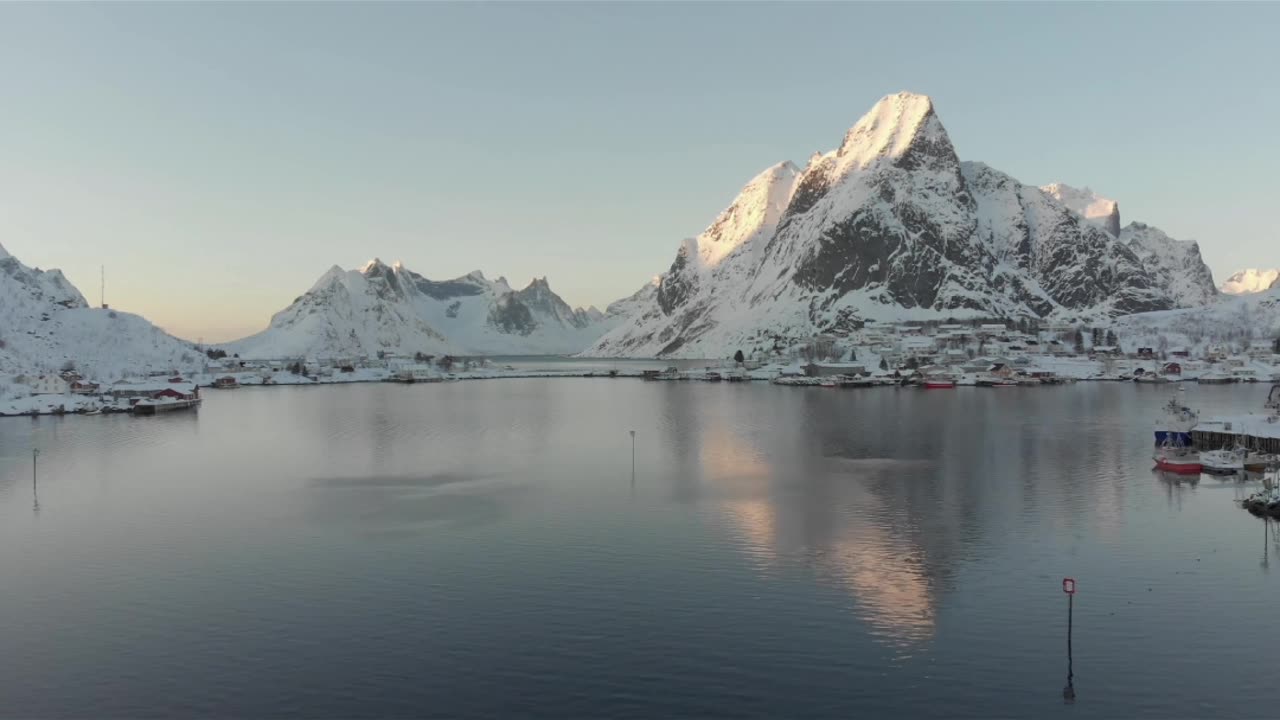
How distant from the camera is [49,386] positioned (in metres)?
153

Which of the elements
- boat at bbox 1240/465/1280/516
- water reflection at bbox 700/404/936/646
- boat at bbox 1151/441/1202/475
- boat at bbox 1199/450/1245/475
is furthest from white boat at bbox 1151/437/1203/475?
water reflection at bbox 700/404/936/646

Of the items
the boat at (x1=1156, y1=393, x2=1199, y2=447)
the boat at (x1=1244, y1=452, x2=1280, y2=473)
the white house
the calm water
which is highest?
the white house

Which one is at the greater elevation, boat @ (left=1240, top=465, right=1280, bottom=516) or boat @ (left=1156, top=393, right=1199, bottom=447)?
boat @ (left=1156, top=393, right=1199, bottom=447)

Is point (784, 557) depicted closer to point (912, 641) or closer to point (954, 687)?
point (912, 641)

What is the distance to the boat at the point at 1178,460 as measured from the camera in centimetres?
6562

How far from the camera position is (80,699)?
26312 mm

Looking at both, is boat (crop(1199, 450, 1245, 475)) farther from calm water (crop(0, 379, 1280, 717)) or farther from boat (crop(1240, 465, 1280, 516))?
boat (crop(1240, 465, 1280, 516))

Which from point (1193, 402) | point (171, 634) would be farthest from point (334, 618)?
point (1193, 402)

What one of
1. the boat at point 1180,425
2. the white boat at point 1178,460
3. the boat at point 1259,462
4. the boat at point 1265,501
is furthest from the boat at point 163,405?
the boat at point 1265,501

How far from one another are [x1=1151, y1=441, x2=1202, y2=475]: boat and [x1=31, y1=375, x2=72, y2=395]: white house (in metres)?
158

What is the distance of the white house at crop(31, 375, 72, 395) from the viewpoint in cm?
15150

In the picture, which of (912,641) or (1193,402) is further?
(1193,402)

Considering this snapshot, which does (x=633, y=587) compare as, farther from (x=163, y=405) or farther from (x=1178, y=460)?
(x=163, y=405)

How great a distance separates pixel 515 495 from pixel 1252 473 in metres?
51.9
